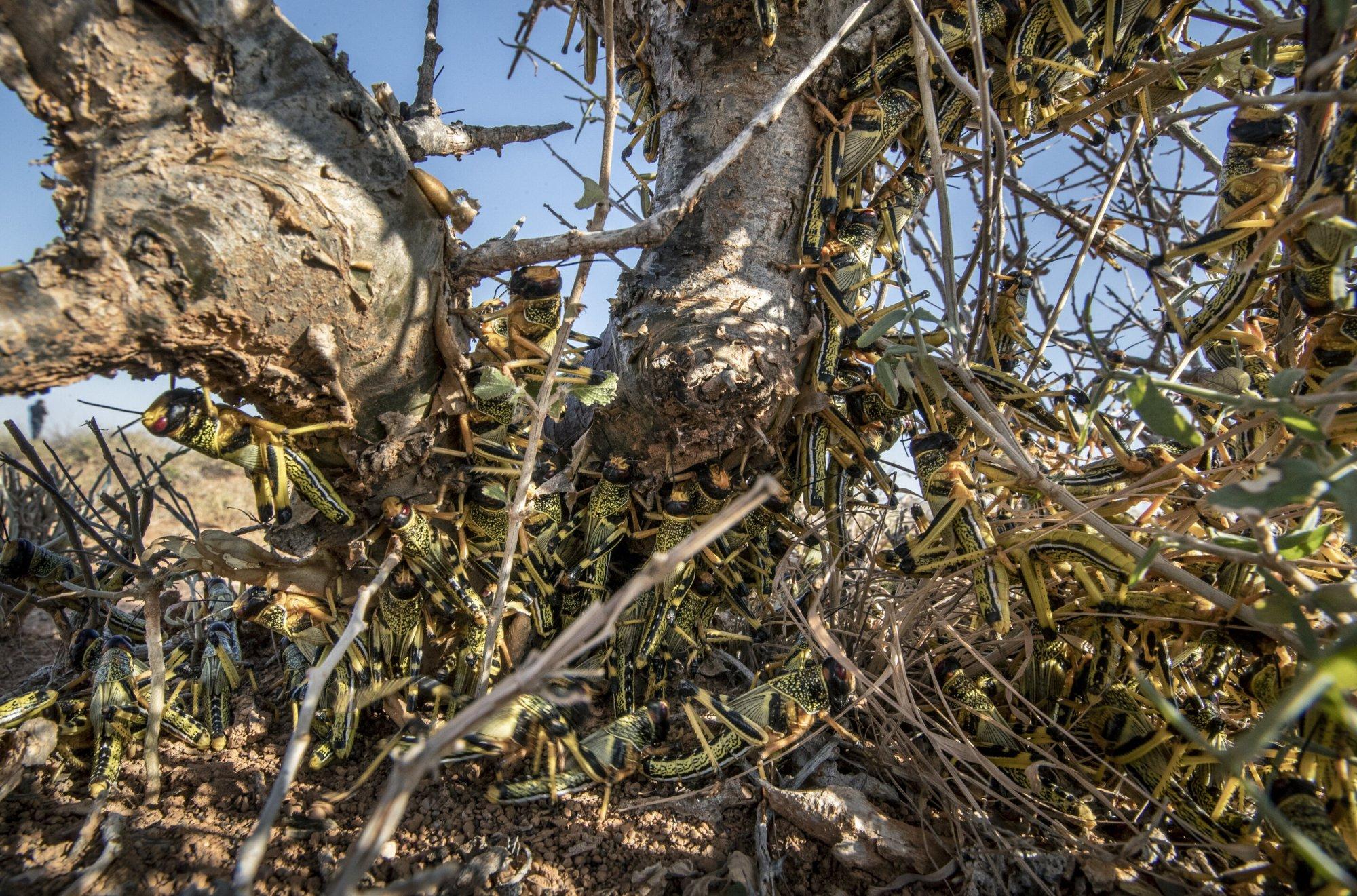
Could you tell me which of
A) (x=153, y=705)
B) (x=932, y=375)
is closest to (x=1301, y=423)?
(x=932, y=375)

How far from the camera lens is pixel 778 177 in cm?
154

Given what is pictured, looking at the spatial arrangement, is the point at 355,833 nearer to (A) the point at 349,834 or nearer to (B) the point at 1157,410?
(A) the point at 349,834

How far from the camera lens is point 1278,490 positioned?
2.05 ft

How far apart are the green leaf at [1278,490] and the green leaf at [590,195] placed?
39.1 inches

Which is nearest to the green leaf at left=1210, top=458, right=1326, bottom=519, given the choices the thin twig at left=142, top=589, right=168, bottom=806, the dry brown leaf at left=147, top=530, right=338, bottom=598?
the dry brown leaf at left=147, top=530, right=338, bottom=598

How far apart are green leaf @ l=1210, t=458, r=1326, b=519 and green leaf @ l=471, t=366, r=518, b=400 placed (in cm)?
95

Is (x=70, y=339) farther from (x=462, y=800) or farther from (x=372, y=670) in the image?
(x=462, y=800)

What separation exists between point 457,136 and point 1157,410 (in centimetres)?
118

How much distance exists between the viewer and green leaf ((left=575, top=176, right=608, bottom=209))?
124 centimetres

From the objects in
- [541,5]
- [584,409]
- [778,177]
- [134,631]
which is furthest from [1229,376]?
[134,631]

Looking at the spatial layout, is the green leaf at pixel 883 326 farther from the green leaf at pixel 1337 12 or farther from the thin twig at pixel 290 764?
the thin twig at pixel 290 764

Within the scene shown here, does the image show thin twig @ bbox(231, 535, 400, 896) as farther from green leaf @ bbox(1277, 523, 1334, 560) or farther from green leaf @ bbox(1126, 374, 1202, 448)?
green leaf @ bbox(1277, 523, 1334, 560)

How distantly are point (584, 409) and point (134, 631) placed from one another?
1286mm

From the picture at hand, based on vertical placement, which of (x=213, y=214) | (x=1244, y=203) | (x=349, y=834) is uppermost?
(x=1244, y=203)
